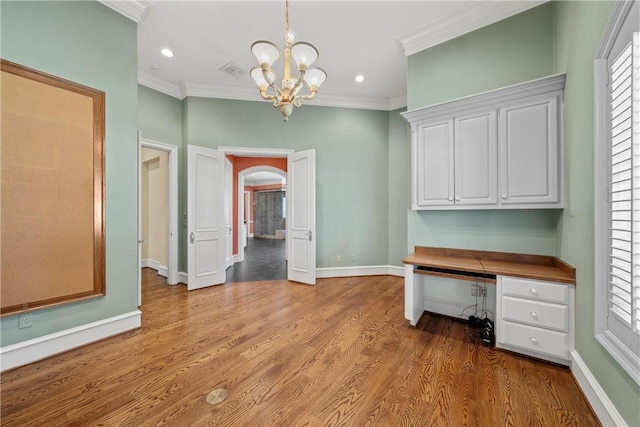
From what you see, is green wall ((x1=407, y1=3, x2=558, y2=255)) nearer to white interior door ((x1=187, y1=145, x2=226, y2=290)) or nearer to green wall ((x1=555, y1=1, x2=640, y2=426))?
green wall ((x1=555, y1=1, x2=640, y2=426))

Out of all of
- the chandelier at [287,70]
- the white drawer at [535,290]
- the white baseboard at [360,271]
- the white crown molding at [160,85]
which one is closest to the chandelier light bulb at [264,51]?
the chandelier at [287,70]

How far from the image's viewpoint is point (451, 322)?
2.80m

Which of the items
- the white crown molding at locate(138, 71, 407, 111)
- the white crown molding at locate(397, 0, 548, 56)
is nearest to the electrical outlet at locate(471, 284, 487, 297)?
the white crown molding at locate(397, 0, 548, 56)

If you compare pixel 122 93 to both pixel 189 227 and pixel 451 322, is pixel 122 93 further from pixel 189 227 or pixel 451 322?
pixel 451 322

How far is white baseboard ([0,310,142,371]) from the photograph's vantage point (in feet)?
6.30

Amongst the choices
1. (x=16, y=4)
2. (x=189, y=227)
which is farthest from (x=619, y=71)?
(x=189, y=227)

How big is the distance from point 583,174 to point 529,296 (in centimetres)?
102

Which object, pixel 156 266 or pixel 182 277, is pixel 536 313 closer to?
pixel 182 277

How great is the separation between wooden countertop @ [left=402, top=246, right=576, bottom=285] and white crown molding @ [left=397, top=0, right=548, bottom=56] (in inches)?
97.6

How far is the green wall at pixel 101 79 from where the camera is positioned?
6.47 ft

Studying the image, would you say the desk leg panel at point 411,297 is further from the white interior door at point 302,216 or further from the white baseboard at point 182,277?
the white baseboard at point 182,277

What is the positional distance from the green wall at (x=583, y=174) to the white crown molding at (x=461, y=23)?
0.46 meters

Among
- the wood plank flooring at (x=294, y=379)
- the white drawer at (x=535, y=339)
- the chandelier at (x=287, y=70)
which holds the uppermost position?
the chandelier at (x=287, y=70)

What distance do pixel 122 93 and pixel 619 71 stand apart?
384cm
